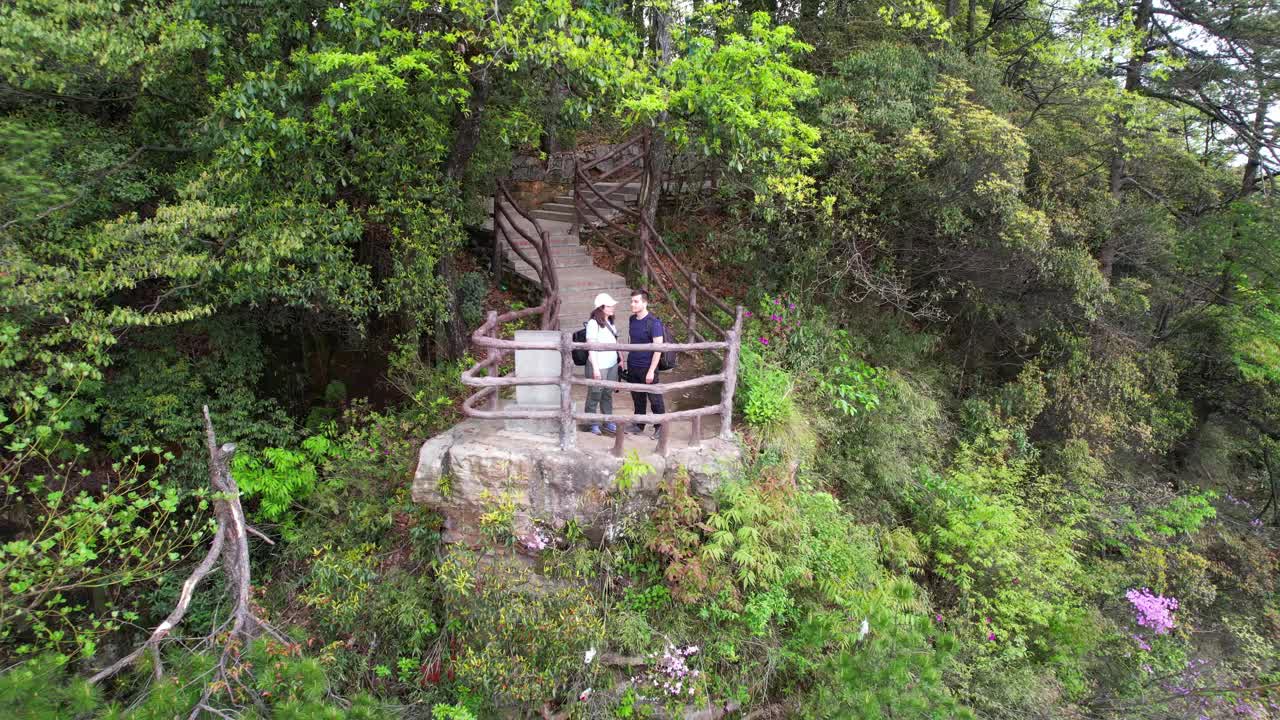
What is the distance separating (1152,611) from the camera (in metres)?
8.73

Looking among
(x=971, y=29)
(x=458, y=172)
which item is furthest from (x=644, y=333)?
(x=971, y=29)

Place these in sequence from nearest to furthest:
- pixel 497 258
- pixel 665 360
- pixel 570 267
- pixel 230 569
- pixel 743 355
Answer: pixel 230 569 < pixel 665 360 < pixel 743 355 < pixel 497 258 < pixel 570 267

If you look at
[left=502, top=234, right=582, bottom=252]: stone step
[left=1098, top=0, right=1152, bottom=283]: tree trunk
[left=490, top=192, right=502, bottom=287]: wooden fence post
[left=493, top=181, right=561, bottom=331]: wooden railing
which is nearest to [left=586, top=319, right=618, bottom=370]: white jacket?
[left=493, top=181, right=561, bottom=331]: wooden railing

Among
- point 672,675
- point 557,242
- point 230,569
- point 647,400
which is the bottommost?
point 672,675

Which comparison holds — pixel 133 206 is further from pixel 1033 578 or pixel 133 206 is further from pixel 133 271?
pixel 1033 578

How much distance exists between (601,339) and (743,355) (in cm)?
239

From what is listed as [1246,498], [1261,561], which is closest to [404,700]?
[1261,561]

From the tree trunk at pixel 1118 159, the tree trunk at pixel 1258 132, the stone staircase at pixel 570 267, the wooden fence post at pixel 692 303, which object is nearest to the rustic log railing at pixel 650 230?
the wooden fence post at pixel 692 303

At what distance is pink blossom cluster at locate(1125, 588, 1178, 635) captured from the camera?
343 inches

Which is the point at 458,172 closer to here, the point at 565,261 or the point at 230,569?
the point at 565,261

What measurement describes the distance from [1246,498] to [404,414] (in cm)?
1675

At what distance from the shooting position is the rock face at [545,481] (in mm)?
6105

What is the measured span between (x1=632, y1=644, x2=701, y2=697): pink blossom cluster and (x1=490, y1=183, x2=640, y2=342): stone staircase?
4358 millimetres

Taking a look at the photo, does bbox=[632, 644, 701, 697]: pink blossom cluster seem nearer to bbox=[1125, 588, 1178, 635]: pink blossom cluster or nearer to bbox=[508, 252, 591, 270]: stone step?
bbox=[508, 252, 591, 270]: stone step
